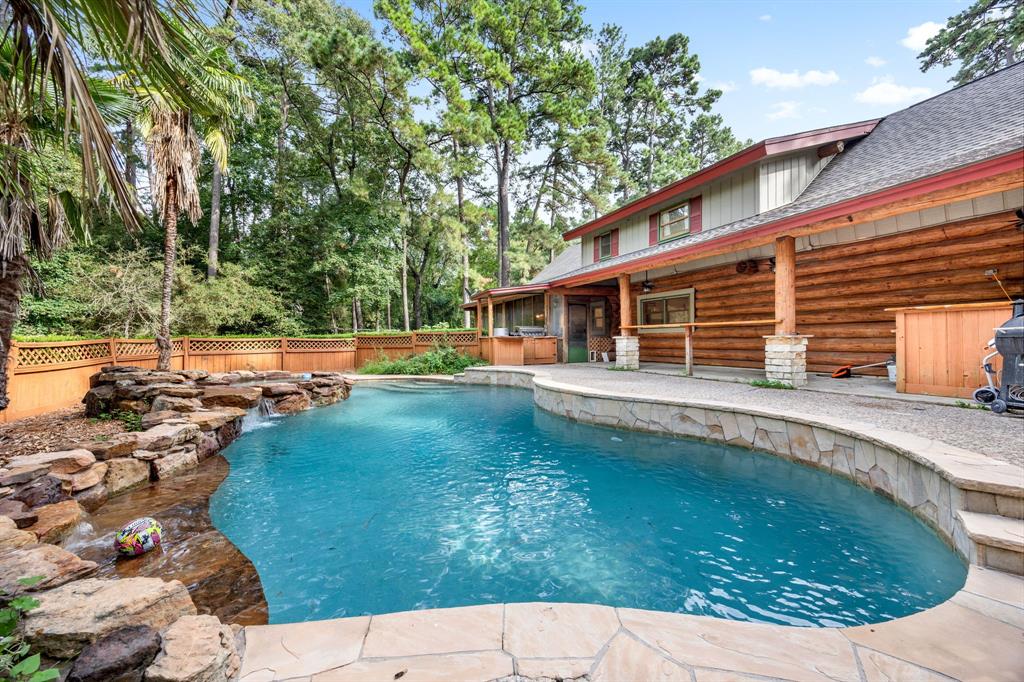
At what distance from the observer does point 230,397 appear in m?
7.26

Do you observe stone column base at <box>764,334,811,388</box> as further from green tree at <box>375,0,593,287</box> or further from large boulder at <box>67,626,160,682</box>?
green tree at <box>375,0,593,287</box>

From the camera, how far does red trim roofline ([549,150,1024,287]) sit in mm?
4055

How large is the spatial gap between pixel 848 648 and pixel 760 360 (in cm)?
790

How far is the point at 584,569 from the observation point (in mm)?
2629

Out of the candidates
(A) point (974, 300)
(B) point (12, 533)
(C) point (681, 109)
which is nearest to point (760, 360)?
(A) point (974, 300)

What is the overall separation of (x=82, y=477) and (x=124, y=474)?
1.22 ft

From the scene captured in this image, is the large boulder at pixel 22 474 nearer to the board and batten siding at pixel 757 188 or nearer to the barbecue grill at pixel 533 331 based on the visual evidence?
the barbecue grill at pixel 533 331

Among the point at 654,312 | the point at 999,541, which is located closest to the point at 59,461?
the point at 999,541

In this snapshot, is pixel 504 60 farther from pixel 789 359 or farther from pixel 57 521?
pixel 57 521

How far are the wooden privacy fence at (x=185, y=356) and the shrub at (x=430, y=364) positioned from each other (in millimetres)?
586

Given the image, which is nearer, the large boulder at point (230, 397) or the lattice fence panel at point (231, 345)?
the large boulder at point (230, 397)

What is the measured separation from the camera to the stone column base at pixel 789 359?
246 inches

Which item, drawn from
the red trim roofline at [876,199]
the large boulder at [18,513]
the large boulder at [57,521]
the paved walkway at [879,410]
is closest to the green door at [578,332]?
the red trim roofline at [876,199]

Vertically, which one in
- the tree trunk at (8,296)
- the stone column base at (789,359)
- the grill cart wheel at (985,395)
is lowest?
the grill cart wheel at (985,395)
